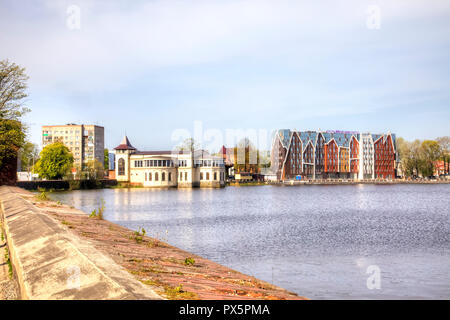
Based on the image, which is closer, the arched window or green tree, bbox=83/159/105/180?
green tree, bbox=83/159/105/180

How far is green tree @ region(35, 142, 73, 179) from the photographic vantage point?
101800 mm

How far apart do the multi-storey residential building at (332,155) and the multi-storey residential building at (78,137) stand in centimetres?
8626

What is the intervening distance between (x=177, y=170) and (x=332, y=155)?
234 feet

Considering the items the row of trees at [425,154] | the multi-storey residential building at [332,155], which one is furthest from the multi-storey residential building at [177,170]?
the row of trees at [425,154]

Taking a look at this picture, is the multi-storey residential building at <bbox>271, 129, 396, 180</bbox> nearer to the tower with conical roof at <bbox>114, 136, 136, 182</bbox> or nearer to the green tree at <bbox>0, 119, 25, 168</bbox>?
the tower with conical roof at <bbox>114, 136, 136, 182</bbox>

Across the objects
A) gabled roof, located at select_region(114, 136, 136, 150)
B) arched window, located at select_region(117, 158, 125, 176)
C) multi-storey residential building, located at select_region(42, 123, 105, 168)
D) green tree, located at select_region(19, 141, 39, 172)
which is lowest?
arched window, located at select_region(117, 158, 125, 176)

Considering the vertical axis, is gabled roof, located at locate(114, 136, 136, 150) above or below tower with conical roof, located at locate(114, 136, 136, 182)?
above

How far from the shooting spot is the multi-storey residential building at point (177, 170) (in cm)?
11819

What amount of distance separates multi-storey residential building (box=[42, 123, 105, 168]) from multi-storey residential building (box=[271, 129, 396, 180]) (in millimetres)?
86257

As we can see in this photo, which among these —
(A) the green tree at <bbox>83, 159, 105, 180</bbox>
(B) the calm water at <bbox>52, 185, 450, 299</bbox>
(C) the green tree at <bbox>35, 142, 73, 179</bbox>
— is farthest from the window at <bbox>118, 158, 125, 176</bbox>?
(B) the calm water at <bbox>52, 185, 450, 299</bbox>

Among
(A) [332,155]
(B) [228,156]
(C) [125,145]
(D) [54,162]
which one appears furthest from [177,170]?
(A) [332,155]

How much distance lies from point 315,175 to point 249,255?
14632 cm
